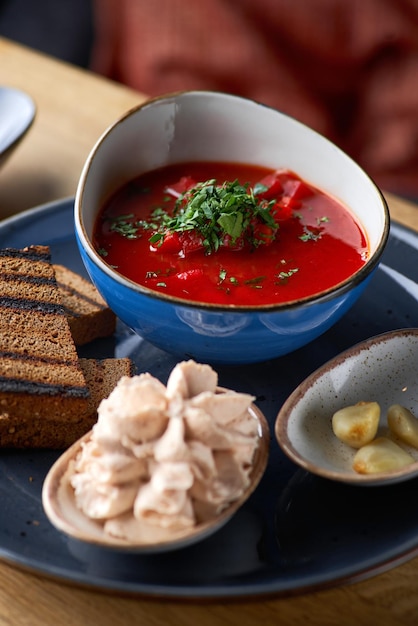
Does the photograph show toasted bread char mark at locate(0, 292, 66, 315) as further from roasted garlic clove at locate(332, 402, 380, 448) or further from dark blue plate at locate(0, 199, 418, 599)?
roasted garlic clove at locate(332, 402, 380, 448)

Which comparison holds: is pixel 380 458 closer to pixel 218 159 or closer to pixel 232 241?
pixel 232 241

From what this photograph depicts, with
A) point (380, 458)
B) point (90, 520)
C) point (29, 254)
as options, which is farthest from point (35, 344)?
point (380, 458)

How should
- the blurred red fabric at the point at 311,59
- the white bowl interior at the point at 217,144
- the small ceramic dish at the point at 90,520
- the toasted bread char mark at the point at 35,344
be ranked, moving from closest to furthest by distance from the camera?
the small ceramic dish at the point at 90,520
the toasted bread char mark at the point at 35,344
the white bowl interior at the point at 217,144
the blurred red fabric at the point at 311,59

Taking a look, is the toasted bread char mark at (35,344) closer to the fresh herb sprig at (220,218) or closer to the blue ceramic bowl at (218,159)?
the blue ceramic bowl at (218,159)

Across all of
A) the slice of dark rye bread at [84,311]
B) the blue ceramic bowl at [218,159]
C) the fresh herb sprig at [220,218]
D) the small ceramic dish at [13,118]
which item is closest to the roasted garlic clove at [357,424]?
the blue ceramic bowl at [218,159]

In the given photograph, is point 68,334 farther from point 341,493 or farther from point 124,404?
point 341,493
